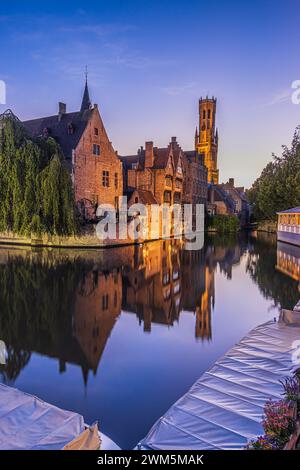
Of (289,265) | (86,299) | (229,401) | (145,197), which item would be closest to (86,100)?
(145,197)

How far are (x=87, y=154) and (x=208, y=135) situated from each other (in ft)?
234

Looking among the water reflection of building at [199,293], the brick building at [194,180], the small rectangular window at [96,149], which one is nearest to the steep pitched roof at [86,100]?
the small rectangular window at [96,149]

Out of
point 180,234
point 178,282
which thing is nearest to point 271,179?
point 180,234

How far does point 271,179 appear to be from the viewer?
51.5m

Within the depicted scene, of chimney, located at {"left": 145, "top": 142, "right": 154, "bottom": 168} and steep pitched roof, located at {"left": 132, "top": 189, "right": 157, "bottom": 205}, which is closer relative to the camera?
steep pitched roof, located at {"left": 132, "top": 189, "right": 157, "bottom": 205}

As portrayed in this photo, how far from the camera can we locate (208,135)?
308 ft

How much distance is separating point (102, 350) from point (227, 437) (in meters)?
4.11

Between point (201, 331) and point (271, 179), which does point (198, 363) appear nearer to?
point (201, 331)

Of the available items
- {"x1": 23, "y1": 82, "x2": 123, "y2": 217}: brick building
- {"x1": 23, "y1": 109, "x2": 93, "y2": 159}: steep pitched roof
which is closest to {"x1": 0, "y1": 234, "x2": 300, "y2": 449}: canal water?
{"x1": 23, "y1": 82, "x2": 123, "y2": 217}: brick building

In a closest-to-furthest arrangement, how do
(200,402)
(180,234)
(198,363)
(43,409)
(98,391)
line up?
(43,409), (200,402), (98,391), (198,363), (180,234)

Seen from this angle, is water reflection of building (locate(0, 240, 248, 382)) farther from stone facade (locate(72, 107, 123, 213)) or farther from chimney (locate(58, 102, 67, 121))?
chimney (locate(58, 102, 67, 121))

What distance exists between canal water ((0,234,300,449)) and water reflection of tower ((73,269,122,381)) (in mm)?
30

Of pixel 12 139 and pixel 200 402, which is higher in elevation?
pixel 12 139

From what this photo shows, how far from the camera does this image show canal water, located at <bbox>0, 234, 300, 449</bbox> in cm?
547
